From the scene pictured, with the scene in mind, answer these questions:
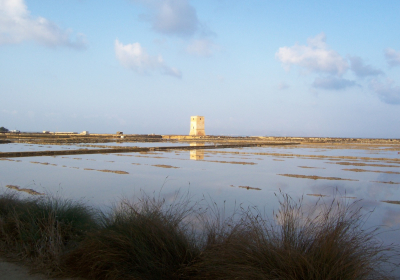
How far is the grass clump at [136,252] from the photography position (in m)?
3.02

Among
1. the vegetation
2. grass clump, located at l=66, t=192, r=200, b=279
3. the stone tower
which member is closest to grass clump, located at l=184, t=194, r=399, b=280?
the vegetation

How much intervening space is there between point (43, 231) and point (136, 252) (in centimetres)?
138

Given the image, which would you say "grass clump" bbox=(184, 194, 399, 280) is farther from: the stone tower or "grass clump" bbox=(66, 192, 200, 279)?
the stone tower

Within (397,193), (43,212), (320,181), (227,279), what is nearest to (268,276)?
(227,279)

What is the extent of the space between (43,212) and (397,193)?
7698 mm

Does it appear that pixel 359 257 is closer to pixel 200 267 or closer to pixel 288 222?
pixel 288 222

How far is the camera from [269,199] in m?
6.77

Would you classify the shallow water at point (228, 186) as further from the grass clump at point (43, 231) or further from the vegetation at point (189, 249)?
the vegetation at point (189, 249)

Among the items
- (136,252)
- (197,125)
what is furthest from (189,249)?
(197,125)

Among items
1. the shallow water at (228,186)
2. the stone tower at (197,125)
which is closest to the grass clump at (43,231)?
the shallow water at (228,186)

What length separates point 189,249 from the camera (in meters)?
3.20

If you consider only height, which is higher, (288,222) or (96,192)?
(288,222)

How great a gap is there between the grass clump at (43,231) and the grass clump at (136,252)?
22cm

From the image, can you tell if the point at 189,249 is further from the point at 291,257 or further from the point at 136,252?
the point at 291,257
